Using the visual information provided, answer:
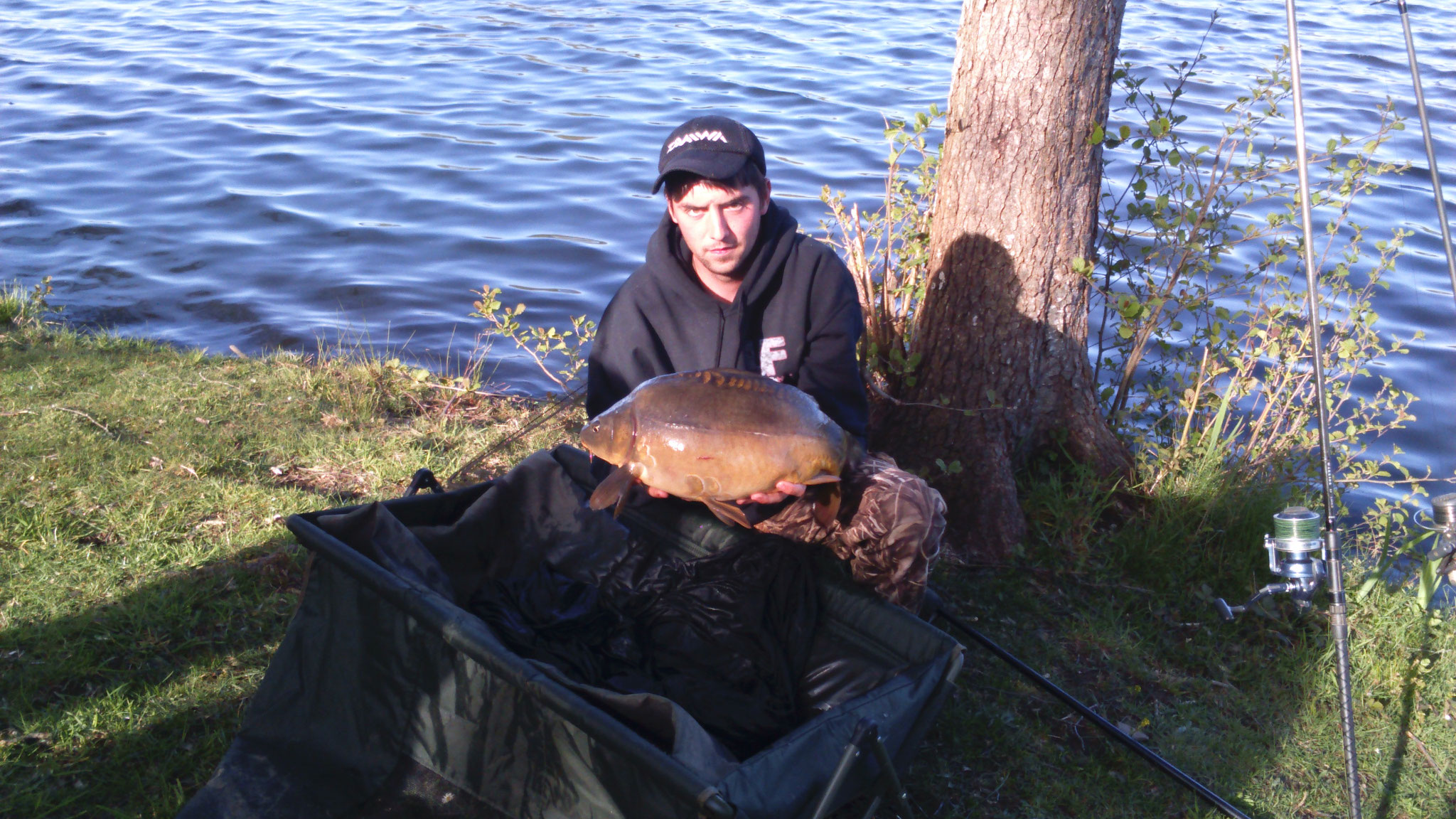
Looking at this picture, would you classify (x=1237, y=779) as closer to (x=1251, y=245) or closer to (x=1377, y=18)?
(x=1251, y=245)

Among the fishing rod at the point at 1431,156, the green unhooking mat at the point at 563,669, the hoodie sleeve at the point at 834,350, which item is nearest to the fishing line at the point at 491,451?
the green unhooking mat at the point at 563,669

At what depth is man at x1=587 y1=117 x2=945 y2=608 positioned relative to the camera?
2605mm

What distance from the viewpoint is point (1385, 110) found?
10.7 feet

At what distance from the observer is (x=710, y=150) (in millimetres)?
2529

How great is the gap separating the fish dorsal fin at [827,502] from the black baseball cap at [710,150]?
740 mm

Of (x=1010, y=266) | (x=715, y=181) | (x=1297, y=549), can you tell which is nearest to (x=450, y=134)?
(x=1010, y=266)

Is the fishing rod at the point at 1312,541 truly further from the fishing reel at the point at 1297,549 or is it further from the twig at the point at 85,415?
A: the twig at the point at 85,415

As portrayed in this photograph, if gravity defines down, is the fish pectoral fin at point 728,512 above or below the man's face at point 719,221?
below

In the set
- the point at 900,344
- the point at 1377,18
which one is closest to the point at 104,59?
the point at 900,344

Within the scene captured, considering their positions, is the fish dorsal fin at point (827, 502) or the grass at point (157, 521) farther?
the fish dorsal fin at point (827, 502)

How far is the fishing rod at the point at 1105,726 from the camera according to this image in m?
2.16

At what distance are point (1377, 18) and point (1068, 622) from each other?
40.6 feet

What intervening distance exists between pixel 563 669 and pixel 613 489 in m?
0.49

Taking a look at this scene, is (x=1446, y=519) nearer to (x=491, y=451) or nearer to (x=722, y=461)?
(x=722, y=461)
